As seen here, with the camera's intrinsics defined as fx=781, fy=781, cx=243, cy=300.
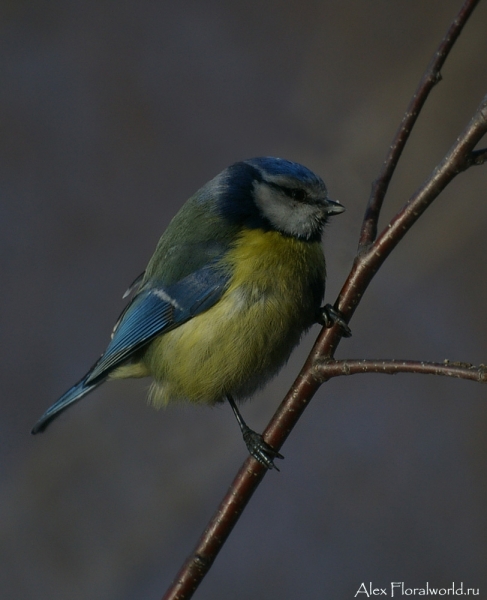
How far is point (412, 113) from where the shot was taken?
1.50 m

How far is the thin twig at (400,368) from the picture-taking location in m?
1.17

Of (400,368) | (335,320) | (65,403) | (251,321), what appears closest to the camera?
(400,368)

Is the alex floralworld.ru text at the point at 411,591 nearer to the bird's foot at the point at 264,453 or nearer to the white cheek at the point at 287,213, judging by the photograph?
the bird's foot at the point at 264,453

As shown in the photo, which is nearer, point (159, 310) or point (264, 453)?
point (264, 453)

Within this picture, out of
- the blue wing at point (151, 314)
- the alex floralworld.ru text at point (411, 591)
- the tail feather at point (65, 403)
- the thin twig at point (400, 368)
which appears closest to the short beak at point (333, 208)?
the blue wing at point (151, 314)

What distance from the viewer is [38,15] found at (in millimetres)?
3717

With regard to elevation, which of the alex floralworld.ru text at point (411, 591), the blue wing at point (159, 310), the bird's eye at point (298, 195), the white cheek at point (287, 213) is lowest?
the blue wing at point (159, 310)

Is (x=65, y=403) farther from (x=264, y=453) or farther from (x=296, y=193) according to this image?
(x=296, y=193)

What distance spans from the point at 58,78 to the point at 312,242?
2.17 m

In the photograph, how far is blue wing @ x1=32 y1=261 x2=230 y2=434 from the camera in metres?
1.94

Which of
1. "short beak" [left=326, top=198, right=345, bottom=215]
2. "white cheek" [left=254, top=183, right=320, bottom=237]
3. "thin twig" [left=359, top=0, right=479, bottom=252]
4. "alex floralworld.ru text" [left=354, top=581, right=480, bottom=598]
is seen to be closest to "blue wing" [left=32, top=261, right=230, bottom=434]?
"white cheek" [left=254, top=183, right=320, bottom=237]

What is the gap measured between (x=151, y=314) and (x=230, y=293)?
0.96 ft

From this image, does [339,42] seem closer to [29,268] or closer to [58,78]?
[58,78]

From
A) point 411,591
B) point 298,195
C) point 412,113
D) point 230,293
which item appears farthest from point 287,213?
point 411,591
